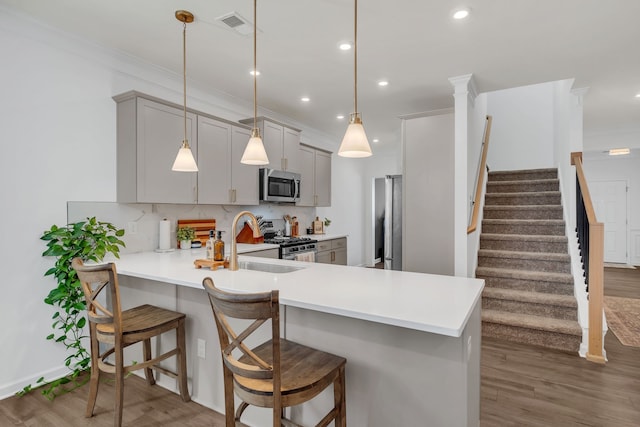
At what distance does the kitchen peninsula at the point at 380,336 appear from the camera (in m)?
1.45

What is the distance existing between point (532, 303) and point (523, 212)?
5.42ft

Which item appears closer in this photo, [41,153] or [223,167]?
[41,153]

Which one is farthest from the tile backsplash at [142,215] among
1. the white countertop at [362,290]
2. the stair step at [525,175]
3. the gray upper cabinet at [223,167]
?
the stair step at [525,175]

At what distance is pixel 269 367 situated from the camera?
138 cm

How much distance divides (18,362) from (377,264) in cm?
622

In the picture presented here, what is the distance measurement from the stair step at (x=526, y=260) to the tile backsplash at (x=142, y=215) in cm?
325

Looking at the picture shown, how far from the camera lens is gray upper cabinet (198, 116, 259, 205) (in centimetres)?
348

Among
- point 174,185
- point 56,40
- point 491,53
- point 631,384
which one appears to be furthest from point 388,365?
point 56,40

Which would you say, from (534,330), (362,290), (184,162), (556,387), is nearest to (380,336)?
(362,290)

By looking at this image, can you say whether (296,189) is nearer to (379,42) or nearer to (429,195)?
(429,195)

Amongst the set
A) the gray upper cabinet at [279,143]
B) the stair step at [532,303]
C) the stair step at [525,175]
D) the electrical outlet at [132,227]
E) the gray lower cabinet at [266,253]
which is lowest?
the stair step at [532,303]

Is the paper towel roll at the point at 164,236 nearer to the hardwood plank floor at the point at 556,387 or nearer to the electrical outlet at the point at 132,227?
the electrical outlet at the point at 132,227

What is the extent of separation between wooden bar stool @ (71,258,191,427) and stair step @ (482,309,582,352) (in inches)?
116

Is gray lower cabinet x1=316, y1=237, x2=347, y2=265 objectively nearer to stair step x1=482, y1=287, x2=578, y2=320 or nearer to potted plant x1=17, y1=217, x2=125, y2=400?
stair step x1=482, y1=287, x2=578, y2=320
